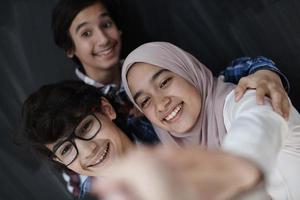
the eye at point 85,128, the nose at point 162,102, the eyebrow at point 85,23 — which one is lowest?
the nose at point 162,102

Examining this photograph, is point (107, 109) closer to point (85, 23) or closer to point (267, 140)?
point (85, 23)

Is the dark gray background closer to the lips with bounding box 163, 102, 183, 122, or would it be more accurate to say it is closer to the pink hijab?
the pink hijab

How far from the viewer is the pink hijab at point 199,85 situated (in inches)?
35.9

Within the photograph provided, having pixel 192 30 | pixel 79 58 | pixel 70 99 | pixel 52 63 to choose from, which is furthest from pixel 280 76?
pixel 52 63

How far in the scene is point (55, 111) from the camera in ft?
3.07

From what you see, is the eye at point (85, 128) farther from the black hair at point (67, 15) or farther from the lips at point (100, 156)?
the black hair at point (67, 15)

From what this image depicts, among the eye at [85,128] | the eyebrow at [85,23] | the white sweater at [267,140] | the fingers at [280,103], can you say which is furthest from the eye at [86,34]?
the fingers at [280,103]

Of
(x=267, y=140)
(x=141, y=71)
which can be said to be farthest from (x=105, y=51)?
(x=267, y=140)

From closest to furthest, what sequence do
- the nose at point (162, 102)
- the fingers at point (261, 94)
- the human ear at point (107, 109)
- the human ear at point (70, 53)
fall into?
the fingers at point (261, 94) → the nose at point (162, 102) → the human ear at point (107, 109) → the human ear at point (70, 53)

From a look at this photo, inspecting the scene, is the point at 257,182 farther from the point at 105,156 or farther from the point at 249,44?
the point at 249,44

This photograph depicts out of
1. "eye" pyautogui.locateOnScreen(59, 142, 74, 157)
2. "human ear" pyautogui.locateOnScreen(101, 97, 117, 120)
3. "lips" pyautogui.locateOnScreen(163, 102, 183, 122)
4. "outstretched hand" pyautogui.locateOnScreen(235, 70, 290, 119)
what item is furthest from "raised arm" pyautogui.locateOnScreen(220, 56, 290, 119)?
"eye" pyautogui.locateOnScreen(59, 142, 74, 157)

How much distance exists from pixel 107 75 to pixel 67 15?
0.20 m

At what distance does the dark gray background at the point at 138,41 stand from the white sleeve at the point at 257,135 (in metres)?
0.47

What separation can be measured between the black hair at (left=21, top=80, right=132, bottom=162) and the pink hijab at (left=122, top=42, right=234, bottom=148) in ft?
0.36
